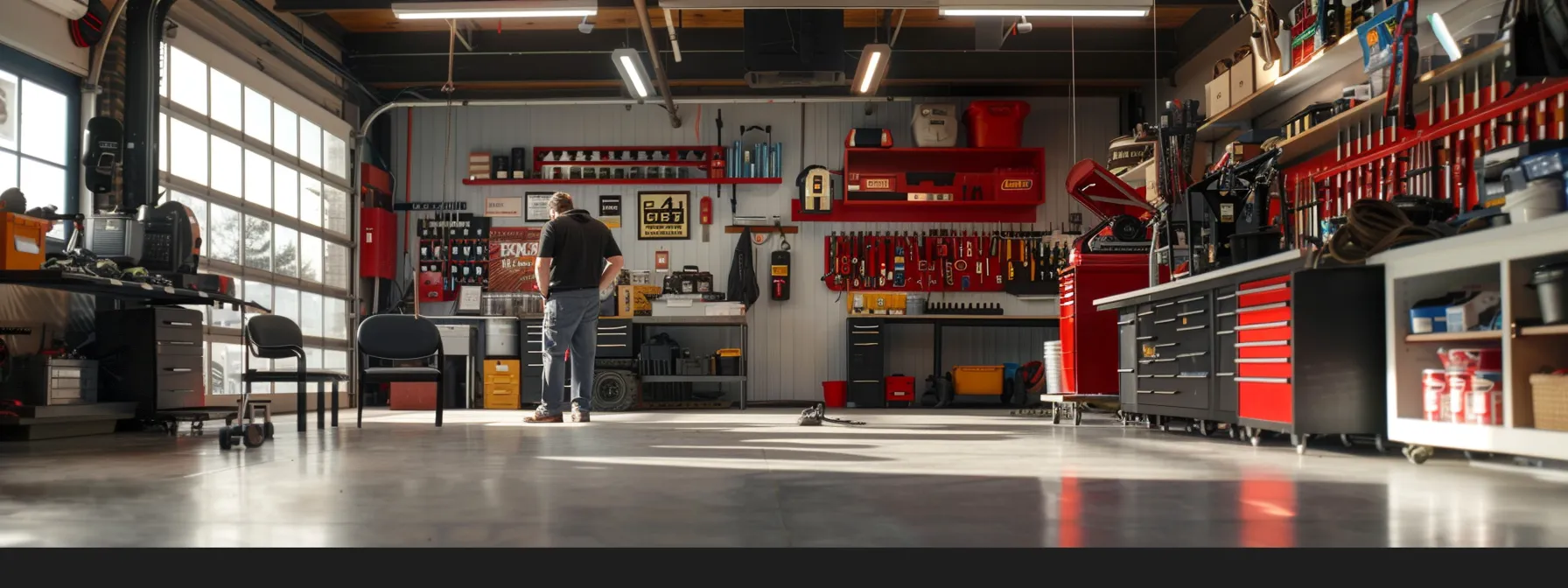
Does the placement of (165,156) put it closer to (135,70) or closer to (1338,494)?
(135,70)

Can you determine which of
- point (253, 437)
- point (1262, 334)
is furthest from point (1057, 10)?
point (253, 437)

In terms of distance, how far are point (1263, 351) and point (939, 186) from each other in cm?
611

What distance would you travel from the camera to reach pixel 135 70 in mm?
6312

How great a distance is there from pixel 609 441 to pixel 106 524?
2619 mm

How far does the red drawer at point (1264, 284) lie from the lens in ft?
14.5

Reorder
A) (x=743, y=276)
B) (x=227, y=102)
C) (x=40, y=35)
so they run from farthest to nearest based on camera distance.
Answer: (x=743, y=276) < (x=227, y=102) < (x=40, y=35)

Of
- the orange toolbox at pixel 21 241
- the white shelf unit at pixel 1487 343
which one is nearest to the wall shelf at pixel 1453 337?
the white shelf unit at pixel 1487 343

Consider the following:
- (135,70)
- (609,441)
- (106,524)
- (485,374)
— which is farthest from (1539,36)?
(485,374)

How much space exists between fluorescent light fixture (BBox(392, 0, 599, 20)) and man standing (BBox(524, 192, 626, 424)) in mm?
1222

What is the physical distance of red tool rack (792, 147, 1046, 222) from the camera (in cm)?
1046

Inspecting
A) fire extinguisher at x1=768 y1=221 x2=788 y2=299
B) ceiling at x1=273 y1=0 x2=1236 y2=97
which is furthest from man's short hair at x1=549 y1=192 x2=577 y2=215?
fire extinguisher at x1=768 y1=221 x2=788 y2=299

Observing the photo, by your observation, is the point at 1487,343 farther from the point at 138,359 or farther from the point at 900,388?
the point at 900,388

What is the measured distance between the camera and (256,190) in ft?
27.2

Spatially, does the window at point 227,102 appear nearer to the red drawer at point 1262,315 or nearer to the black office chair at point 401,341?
the black office chair at point 401,341
